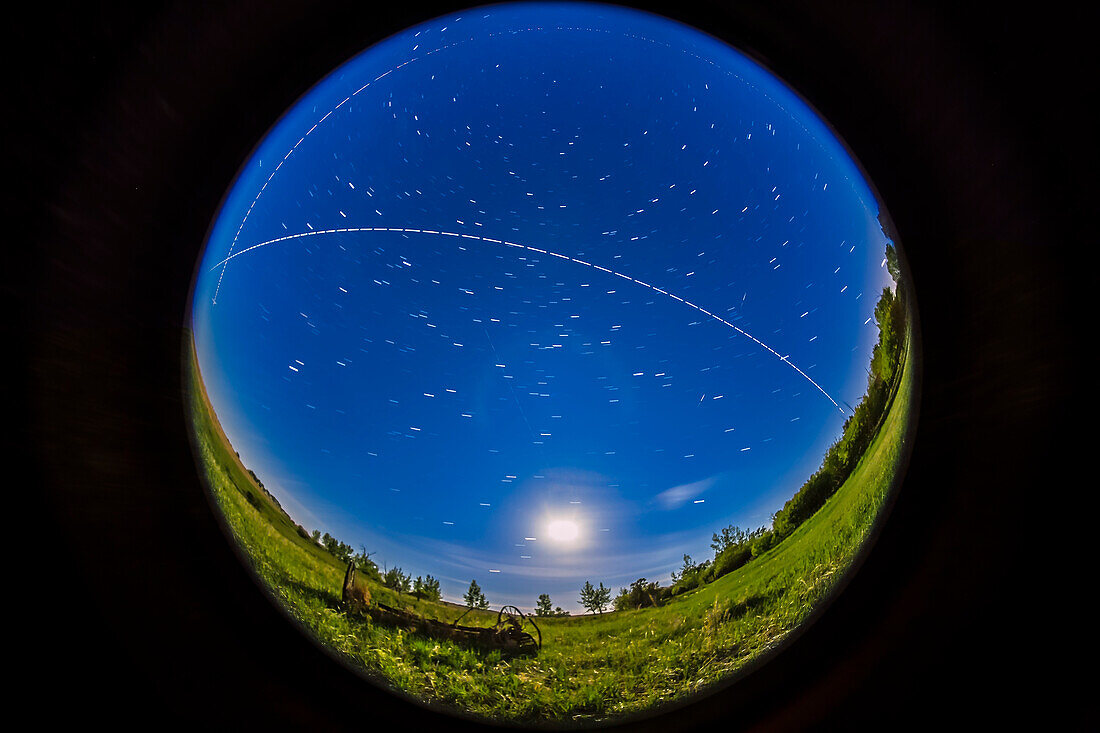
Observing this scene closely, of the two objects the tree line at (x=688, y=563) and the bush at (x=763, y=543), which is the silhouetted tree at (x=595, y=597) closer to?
the tree line at (x=688, y=563)

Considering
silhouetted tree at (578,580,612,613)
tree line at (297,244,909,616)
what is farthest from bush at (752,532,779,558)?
silhouetted tree at (578,580,612,613)

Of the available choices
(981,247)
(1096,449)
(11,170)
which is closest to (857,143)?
(981,247)

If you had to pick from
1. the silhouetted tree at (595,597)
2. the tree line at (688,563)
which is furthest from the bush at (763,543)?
the silhouetted tree at (595,597)

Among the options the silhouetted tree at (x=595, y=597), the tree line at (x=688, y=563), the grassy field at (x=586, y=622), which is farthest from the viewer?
the silhouetted tree at (x=595, y=597)

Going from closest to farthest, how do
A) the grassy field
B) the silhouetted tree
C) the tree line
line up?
the grassy field
the tree line
the silhouetted tree

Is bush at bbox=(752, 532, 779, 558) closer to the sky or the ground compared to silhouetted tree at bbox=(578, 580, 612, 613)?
closer to the sky

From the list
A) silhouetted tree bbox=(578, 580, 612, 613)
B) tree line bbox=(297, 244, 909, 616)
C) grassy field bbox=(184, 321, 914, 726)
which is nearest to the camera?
grassy field bbox=(184, 321, 914, 726)

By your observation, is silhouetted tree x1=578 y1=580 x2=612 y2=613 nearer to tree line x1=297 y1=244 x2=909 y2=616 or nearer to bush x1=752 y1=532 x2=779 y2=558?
tree line x1=297 y1=244 x2=909 y2=616

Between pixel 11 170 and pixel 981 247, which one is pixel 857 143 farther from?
pixel 11 170
